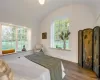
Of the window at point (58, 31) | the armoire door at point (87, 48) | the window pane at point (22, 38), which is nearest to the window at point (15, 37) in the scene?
the window pane at point (22, 38)

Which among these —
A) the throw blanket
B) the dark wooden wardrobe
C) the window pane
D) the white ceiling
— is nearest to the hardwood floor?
the dark wooden wardrobe

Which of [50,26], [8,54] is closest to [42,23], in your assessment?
[50,26]

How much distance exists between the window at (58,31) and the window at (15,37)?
156 cm

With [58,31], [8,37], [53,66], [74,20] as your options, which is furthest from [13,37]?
[53,66]

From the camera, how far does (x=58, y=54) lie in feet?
18.3

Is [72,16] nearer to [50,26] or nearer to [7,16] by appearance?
[50,26]

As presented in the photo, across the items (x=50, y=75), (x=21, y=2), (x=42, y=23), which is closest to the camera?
(x=50, y=75)

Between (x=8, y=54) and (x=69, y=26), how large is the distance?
349 cm

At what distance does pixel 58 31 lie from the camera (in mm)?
5777

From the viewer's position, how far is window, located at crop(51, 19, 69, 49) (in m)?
5.39

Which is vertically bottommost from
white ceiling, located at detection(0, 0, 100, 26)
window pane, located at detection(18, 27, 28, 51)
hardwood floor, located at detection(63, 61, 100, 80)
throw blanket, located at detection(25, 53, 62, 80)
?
hardwood floor, located at detection(63, 61, 100, 80)

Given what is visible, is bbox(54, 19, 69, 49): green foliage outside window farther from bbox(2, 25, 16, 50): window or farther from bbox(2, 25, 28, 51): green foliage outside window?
bbox(2, 25, 16, 50): window

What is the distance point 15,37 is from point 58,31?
2.56 metres

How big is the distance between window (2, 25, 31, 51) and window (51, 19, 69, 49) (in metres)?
1.56
